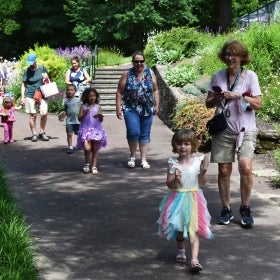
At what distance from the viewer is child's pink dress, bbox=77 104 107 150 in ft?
33.4

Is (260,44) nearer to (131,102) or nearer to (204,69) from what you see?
(204,69)

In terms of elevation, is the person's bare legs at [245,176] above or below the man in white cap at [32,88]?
below

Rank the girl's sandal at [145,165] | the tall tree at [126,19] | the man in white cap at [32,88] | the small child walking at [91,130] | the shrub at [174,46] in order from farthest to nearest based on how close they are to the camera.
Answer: the tall tree at [126,19], the shrub at [174,46], the man in white cap at [32,88], the girl's sandal at [145,165], the small child walking at [91,130]

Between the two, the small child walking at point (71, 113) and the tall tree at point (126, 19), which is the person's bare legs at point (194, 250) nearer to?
the small child walking at point (71, 113)

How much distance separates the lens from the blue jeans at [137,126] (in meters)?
10.4

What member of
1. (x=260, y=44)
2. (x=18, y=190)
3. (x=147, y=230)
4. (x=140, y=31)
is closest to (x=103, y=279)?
(x=147, y=230)

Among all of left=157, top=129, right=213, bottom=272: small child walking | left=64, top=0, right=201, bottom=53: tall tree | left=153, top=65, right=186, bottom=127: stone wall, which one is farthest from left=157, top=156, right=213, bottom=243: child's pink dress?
left=64, top=0, right=201, bottom=53: tall tree

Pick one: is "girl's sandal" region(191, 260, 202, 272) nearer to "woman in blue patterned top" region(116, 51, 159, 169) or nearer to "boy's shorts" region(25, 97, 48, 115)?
"woman in blue patterned top" region(116, 51, 159, 169)

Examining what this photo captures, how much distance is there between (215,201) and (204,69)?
28.6 feet

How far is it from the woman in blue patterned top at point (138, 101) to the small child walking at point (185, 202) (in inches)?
174

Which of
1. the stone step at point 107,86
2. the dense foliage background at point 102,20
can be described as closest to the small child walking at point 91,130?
the stone step at point 107,86

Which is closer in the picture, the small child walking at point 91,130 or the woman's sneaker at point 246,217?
the woman's sneaker at point 246,217

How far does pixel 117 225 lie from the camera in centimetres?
711

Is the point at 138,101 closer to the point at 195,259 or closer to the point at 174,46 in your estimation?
the point at 195,259
